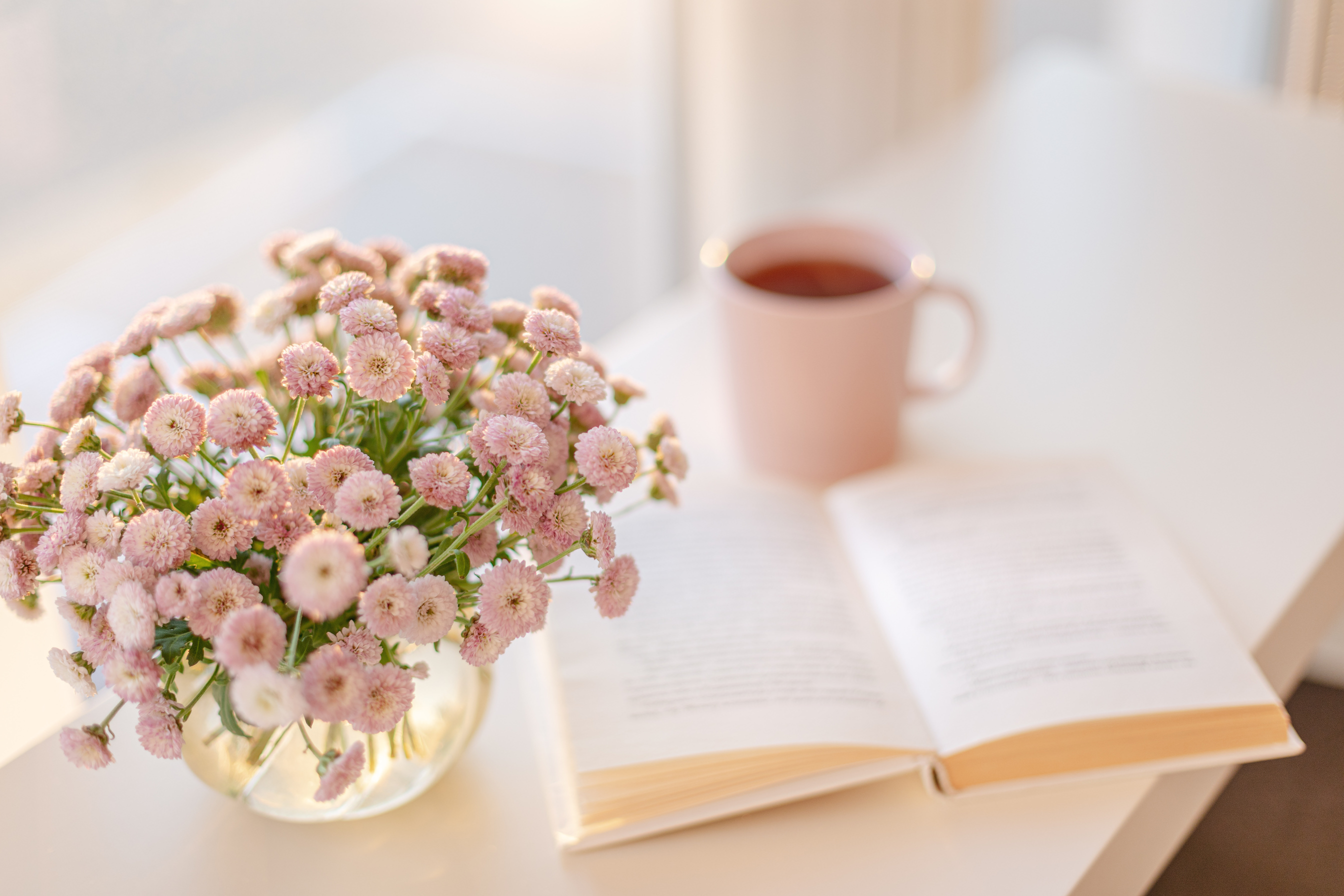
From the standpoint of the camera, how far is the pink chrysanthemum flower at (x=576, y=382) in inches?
17.4

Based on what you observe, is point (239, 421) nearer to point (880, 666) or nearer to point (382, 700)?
point (382, 700)

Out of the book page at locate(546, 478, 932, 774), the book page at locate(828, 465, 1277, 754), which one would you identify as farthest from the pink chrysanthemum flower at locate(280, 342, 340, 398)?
the book page at locate(828, 465, 1277, 754)

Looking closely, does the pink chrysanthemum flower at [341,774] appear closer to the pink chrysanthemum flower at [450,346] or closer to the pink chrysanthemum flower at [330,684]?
the pink chrysanthemum flower at [330,684]

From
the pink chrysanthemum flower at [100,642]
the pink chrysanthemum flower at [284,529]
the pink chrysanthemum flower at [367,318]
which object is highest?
the pink chrysanthemum flower at [367,318]

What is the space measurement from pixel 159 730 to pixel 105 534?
A: 7 centimetres

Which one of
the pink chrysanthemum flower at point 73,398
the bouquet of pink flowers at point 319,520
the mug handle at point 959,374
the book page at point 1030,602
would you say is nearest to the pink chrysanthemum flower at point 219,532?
the bouquet of pink flowers at point 319,520

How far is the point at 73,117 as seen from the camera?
0.92 m

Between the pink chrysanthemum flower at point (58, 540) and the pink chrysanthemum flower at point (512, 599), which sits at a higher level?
the pink chrysanthemum flower at point (58, 540)

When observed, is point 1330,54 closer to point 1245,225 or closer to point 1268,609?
point 1245,225

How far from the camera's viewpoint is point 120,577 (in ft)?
1.31

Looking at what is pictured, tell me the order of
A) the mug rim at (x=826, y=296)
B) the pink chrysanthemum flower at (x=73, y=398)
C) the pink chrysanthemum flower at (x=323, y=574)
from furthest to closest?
the mug rim at (x=826, y=296)
the pink chrysanthemum flower at (x=73, y=398)
the pink chrysanthemum flower at (x=323, y=574)

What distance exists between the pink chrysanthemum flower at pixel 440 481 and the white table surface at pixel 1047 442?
0.20m

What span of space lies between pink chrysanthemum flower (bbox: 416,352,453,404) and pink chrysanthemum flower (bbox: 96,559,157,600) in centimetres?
11

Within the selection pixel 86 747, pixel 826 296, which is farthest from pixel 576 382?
pixel 826 296
